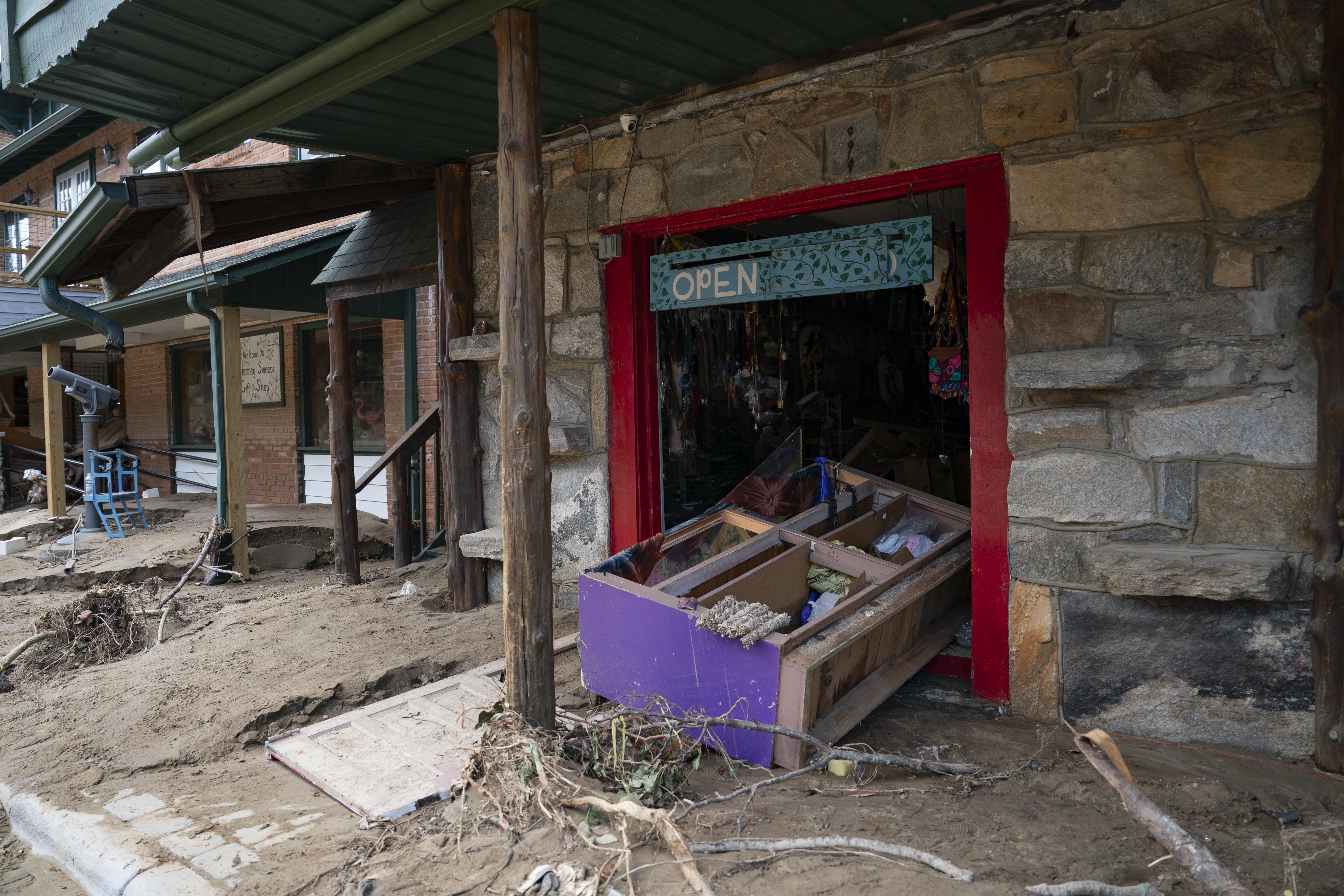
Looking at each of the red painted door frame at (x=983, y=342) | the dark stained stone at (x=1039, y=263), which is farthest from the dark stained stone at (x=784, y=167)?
the dark stained stone at (x=1039, y=263)

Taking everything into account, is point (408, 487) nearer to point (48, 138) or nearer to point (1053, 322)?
point (1053, 322)

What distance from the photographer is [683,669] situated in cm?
327

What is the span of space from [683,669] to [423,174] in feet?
13.3

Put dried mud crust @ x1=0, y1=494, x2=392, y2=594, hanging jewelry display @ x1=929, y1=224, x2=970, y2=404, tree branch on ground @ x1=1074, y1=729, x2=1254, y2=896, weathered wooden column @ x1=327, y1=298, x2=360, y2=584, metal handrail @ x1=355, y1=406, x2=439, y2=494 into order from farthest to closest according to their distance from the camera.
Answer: dried mud crust @ x1=0, y1=494, x2=392, y2=594
metal handrail @ x1=355, y1=406, x2=439, y2=494
weathered wooden column @ x1=327, y1=298, x2=360, y2=584
hanging jewelry display @ x1=929, y1=224, x2=970, y2=404
tree branch on ground @ x1=1074, y1=729, x2=1254, y2=896

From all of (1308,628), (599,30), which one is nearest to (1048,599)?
(1308,628)

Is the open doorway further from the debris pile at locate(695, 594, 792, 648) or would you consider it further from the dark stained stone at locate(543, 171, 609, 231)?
the debris pile at locate(695, 594, 792, 648)

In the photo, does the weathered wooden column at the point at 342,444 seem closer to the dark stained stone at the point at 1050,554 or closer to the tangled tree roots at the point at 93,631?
the tangled tree roots at the point at 93,631

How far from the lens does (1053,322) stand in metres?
3.37

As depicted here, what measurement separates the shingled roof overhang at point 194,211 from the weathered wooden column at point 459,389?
457 millimetres

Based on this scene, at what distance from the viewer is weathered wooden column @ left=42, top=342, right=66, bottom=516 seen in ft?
34.6

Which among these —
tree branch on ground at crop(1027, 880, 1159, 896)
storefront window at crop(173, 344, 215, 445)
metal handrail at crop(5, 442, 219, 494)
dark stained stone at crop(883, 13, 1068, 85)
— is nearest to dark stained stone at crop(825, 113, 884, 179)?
dark stained stone at crop(883, 13, 1068, 85)

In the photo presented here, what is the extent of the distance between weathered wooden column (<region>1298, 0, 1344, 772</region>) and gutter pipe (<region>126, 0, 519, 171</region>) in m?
2.75

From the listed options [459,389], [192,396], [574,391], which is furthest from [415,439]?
[192,396]

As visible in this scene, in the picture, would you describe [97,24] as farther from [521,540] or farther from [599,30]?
[521,540]
